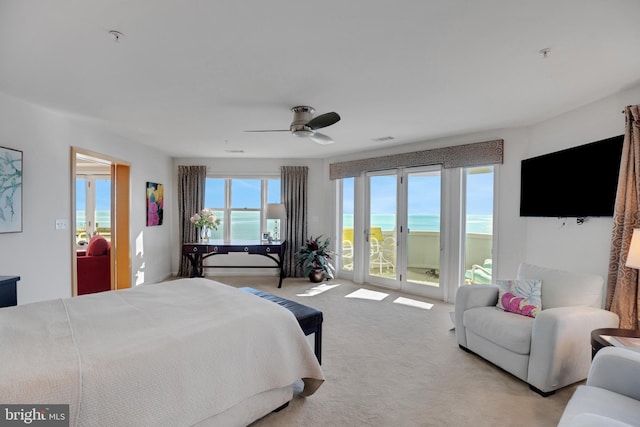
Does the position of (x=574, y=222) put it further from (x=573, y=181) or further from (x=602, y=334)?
(x=602, y=334)

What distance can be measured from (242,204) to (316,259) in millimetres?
1920

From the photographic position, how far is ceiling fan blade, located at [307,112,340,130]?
99.8 inches

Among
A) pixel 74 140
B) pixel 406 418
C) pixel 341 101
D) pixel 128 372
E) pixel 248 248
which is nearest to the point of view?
pixel 128 372

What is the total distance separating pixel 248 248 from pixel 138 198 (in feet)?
6.15

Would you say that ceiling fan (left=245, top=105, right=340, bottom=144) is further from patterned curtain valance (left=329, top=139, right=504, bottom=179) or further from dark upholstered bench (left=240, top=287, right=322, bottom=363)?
patterned curtain valance (left=329, top=139, right=504, bottom=179)

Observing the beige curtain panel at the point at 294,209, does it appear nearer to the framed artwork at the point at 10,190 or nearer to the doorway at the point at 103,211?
the doorway at the point at 103,211

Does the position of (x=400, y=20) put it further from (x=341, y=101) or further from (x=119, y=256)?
(x=119, y=256)

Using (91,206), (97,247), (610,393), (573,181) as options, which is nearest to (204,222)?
(97,247)

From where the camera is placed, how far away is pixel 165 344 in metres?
1.43

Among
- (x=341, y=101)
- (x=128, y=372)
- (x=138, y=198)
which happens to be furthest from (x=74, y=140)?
(x=128, y=372)

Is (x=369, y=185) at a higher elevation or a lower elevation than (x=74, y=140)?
lower

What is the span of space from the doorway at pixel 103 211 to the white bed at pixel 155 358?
2259 mm

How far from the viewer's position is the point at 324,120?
260 cm

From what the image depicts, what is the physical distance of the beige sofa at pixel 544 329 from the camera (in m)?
2.07
